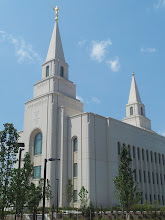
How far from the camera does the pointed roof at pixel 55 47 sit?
1895 inches

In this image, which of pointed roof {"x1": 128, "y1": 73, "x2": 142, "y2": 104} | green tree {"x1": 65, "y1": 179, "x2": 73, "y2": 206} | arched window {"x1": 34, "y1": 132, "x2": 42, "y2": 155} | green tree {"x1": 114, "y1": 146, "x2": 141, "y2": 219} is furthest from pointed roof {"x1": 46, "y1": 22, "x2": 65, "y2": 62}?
green tree {"x1": 114, "y1": 146, "x2": 141, "y2": 219}

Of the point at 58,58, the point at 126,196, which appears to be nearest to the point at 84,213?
the point at 126,196

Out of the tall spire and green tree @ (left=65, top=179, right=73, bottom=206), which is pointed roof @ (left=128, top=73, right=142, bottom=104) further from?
→ green tree @ (left=65, top=179, right=73, bottom=206)

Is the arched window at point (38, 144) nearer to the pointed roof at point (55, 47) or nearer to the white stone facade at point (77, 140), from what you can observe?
the white stone facade at point (77, 140)

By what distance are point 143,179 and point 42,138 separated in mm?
18754

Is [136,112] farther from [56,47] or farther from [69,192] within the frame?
[69,192]

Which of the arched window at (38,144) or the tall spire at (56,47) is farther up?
the tall spire at (56,47)

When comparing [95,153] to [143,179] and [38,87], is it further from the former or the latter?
[38,87]

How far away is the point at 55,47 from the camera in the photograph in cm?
4872

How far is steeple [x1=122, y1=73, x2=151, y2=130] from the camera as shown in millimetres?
56375

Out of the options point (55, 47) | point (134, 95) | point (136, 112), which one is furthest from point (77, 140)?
point (134, 95)

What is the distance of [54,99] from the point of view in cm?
4259

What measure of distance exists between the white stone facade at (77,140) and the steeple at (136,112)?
5710 mm

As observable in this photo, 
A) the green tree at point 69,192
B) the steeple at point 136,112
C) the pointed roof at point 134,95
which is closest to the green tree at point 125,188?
the green tree at point 69,192
